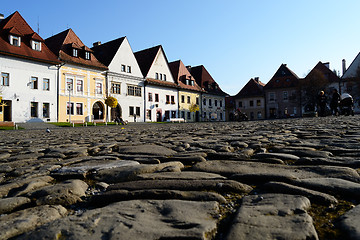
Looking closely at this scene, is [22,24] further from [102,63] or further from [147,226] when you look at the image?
[147,226]

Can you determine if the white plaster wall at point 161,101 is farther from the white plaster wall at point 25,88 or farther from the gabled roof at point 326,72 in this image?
the gabled roof at point 326,72

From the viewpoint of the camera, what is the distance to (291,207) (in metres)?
1.21

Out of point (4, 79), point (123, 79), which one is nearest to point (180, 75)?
point (123, 79)

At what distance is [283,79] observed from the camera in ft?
174

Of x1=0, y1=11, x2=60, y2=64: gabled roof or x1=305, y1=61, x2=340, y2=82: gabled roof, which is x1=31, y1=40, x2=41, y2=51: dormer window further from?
x1=305, y1=61, x2=340, y2=82: gabled roof

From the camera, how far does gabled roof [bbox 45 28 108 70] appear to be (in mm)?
29250

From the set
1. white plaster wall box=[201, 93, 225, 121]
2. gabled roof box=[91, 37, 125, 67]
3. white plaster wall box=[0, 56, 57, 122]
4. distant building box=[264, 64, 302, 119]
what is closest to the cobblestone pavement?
white plaster wall box=[0, 56, 57, 122]

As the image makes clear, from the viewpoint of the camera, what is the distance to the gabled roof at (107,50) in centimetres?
3370

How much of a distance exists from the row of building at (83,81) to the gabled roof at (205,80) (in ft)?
9.78

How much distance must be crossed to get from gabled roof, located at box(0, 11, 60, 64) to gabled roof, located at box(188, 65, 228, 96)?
26224 millimetres

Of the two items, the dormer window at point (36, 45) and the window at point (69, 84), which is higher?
the dormer window at point (36, 45)

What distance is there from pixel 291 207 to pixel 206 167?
1.03m

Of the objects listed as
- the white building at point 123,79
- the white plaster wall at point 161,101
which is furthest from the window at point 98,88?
the white plaster wall at point 161,101

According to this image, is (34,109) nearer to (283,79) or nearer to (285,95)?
(285,95)
